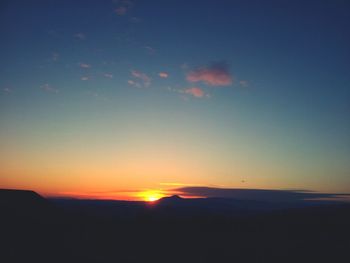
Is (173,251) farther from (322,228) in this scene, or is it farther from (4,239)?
(322,228)

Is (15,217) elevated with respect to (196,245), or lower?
elevated

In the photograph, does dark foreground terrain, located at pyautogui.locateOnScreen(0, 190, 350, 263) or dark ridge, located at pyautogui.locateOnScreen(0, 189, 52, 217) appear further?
dark ridge, located at pyautogui.locateOnScreen(0, 189, 52, 217)

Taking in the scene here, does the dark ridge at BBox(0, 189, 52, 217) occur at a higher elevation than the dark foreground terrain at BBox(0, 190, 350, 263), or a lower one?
higher

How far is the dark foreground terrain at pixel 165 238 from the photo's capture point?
30.9 metres

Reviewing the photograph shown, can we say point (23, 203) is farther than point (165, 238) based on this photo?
Yes

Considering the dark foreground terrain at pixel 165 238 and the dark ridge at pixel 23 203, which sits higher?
the dark ridge at pixel 23 203

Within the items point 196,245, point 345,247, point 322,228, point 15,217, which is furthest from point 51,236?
point 322,228

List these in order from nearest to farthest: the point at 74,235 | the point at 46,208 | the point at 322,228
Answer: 1. the point at 74,235
2. the point at 322,228
3. the point at 46,208

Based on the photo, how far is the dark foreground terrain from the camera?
30.9 m

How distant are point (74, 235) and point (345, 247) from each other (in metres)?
29.7

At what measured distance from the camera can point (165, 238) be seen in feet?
133

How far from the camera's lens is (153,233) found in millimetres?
42969

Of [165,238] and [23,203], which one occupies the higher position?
[23,203]

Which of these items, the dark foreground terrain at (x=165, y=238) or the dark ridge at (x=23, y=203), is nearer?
the dark foreground terrain at (x=165, y=238)
